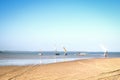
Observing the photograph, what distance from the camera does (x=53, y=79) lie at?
495 inches

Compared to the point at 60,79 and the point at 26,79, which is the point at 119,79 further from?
the point at 26,79

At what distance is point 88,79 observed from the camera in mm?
12703

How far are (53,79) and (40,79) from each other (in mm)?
908

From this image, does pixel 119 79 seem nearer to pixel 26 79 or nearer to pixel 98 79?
pixel 98 79

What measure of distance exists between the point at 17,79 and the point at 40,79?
167 centimetres

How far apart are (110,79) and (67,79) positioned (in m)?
3.00

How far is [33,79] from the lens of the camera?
12.5 meters

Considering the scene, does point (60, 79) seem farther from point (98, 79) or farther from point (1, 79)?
point (1, 79)

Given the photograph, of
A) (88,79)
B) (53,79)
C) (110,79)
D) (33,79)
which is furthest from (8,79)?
(110,79)

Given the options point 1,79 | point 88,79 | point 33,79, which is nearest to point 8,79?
point 1,79

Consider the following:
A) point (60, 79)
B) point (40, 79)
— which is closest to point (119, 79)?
point (60, 79)

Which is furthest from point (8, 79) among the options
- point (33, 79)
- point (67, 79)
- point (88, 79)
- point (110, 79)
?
point (110, 79)

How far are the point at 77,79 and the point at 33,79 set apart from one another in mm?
3075

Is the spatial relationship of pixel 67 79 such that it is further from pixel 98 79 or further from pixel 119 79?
pixel 119 79
